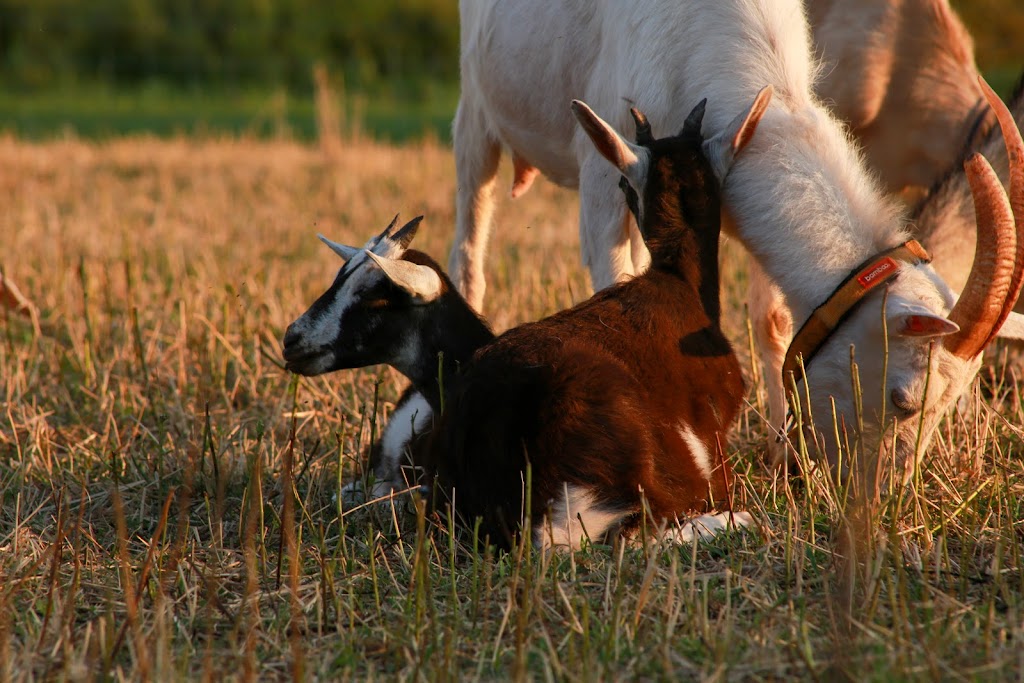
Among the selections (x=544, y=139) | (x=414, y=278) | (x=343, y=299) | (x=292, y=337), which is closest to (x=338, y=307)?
(x=343, y=299)

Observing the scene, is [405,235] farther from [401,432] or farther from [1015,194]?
[1015,194]

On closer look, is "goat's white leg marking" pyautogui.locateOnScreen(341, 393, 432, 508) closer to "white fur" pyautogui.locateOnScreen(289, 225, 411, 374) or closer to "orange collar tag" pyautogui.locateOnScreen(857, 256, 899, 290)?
"white fur" pyautogui.locateOnScreen(289, 225, 411, 374)

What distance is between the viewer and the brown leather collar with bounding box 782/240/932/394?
3900mm

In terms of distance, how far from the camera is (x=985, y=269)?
12.2 ft

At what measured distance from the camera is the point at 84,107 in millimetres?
23875

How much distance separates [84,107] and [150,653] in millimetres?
22556

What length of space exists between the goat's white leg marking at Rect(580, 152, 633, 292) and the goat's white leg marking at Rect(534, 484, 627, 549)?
1212 mm

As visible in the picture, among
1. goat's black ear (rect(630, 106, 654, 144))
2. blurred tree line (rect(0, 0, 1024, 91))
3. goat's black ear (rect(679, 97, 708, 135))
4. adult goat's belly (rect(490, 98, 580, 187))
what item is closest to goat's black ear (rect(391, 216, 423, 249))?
goat's black ear (rect(630, 106, 654, 144))

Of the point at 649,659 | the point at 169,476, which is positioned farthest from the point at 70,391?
the point at 649,659

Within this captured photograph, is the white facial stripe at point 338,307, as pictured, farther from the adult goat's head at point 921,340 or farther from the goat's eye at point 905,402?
the goat's eye at point 905,402

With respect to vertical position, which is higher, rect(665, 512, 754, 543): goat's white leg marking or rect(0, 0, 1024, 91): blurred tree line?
rect(665, 512, 754, 543): goat's white leg marking

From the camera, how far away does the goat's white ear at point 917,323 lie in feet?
11.9

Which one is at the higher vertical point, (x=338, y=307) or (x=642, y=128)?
(x=642, y=128)

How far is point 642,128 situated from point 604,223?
1.96 feet
